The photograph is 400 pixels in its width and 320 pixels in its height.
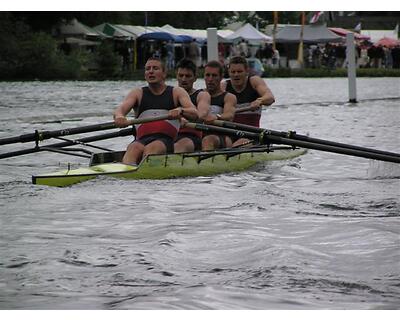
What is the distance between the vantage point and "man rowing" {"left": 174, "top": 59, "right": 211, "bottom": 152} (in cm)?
951

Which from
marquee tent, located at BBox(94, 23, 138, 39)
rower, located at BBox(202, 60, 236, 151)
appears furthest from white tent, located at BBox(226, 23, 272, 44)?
rower, located at BBox(202, 60, 236, 151)

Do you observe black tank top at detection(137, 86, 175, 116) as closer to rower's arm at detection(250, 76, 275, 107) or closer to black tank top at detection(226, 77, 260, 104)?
rower's arm at detection(250, 76, 275, 107)

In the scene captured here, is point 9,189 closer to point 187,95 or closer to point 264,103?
point 187,95

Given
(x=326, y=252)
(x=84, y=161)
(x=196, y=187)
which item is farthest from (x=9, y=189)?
(x=326, y=252)

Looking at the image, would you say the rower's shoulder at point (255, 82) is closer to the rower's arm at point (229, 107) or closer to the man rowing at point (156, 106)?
the rower's arm at point (229, 107)

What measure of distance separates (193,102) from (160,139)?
78 cm

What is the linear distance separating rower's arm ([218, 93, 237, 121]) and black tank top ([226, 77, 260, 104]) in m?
0.50

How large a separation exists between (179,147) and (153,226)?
2538 millimetres

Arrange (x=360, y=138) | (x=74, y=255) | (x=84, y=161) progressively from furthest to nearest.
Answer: (x=360, y=138)
(x=84, y=161)
(x=74, y=255)

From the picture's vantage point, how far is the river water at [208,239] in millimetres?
5023

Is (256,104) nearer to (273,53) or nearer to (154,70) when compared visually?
(154,70)

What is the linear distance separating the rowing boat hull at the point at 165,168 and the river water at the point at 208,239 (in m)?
0.08

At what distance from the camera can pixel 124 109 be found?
29.7 feet

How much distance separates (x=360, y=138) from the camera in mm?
14375
